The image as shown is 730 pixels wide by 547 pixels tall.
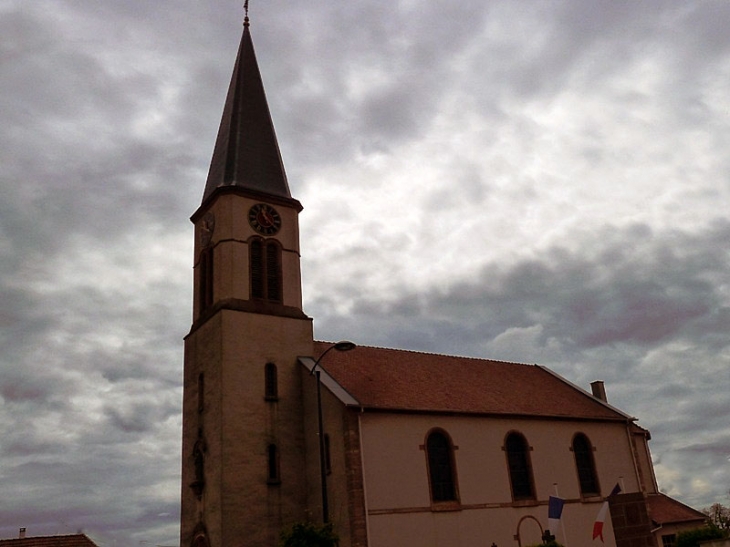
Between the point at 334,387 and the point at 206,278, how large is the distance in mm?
8892

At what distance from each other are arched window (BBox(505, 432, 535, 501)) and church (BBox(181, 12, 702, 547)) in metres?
0.07

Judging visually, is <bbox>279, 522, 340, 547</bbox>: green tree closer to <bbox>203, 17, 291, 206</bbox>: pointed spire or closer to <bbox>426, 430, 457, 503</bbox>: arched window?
<bbox>426, 430, 457, 503</bbox>: arched window

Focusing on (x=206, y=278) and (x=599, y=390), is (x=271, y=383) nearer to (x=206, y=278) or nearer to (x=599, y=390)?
(x=206, y=278)

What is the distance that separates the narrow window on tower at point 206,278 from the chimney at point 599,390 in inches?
933

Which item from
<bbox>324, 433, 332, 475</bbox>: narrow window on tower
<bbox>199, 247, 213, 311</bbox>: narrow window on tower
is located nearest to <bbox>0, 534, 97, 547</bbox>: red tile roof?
<bbox>324, 433, 332, 475</bbox>: narrow window on tower

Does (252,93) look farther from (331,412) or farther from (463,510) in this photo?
(463,510)

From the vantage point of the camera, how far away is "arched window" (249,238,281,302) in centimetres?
3120

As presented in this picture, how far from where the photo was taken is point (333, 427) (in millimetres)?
27109

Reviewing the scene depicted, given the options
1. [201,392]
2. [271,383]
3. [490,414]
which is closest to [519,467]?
[490,414]

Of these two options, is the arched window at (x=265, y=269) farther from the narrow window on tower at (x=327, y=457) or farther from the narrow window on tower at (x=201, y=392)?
the narrow window on tower at (x=327, y=457)

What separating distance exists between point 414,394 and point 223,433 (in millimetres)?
8412

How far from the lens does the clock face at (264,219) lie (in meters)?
32.3

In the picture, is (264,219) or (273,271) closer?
(273,271)

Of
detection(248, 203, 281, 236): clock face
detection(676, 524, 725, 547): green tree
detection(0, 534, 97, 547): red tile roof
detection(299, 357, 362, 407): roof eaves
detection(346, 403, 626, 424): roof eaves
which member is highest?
detection(248, 203, 281, 236): clock face
